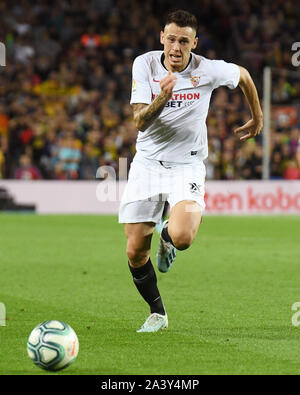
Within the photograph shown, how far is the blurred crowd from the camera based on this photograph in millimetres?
22328

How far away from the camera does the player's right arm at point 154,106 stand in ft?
20.8

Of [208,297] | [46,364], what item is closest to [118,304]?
[208,297]

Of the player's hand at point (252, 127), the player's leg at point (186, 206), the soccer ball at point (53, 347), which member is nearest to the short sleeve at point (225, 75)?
the player's hand at point (252, 127)

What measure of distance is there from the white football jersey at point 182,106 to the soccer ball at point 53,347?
2050 mm

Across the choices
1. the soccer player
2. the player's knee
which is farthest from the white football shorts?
the player's knee

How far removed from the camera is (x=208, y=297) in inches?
366

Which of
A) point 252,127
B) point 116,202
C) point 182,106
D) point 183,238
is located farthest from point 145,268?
point 116,202

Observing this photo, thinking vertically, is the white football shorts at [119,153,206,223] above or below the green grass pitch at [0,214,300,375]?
above

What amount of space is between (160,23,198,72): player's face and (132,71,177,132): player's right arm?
41 centimetres

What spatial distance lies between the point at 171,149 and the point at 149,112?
769 mm

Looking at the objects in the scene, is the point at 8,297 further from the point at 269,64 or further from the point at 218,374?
the point at 269,64

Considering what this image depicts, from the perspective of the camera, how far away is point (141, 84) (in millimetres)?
6980

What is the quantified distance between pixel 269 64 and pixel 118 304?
58.9 feet

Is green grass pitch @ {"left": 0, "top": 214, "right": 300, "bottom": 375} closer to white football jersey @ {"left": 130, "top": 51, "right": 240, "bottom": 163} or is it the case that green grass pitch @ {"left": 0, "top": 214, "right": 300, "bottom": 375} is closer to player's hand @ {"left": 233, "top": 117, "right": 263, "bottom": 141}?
white football jersey @ {"left": 130, "top": 51, "right": 240, "bottom": 163}
